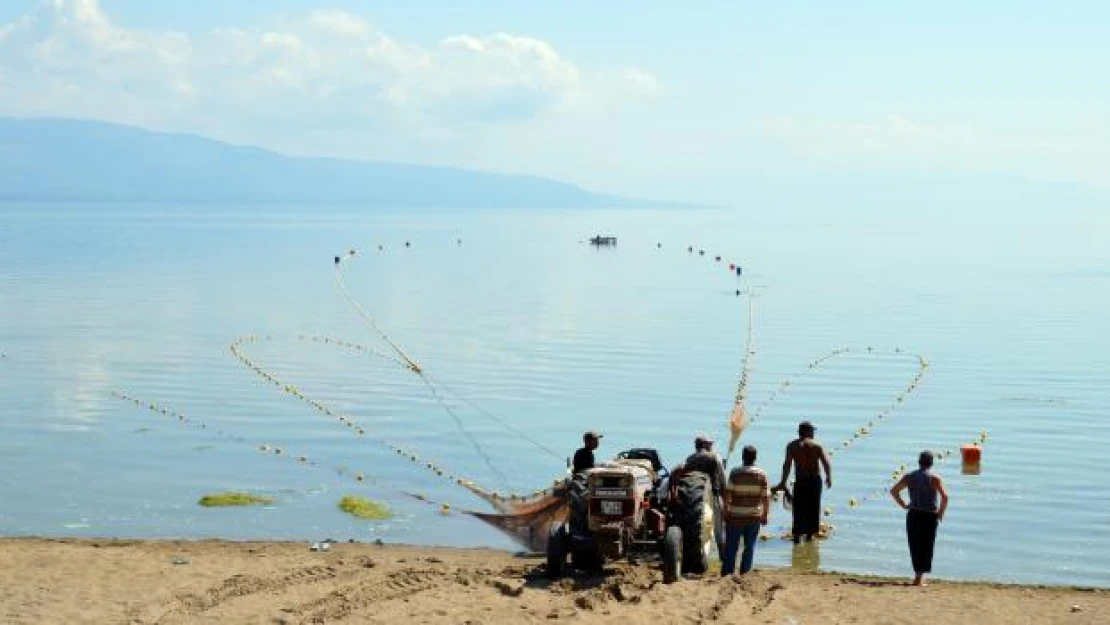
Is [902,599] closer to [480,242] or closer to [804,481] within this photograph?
[804,481]

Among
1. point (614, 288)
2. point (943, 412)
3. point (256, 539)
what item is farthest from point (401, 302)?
point (256, 539)

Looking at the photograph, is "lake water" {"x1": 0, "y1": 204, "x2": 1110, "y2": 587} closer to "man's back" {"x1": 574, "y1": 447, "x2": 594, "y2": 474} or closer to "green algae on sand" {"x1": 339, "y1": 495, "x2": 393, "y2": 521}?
"green algae on sand" {"x1": 339, "y1": 495, "x2": 393, "y2": 521}

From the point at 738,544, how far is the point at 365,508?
9.11 metres

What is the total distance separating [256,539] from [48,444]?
12.1m

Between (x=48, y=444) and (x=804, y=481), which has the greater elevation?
(x=804, y=481)

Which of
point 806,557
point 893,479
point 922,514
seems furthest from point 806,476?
point 893,479

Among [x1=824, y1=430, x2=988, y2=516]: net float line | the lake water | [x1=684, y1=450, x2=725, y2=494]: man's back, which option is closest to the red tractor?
[x1=684, y1=450, x2=725, y2=494]: man's back

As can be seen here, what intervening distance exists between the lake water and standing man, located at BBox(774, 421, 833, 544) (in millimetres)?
653

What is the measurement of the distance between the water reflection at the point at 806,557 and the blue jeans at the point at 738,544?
2696 millimetres

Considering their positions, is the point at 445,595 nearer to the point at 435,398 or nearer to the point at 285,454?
the point at 285,454

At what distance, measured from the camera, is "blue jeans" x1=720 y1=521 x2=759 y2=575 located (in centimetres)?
1875

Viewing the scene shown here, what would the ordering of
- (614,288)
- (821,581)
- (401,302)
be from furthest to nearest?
1. (614,288)
2. (401,302)
3. (821,581)

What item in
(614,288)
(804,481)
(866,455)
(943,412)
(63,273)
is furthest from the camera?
(63,273)

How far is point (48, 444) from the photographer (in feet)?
107
